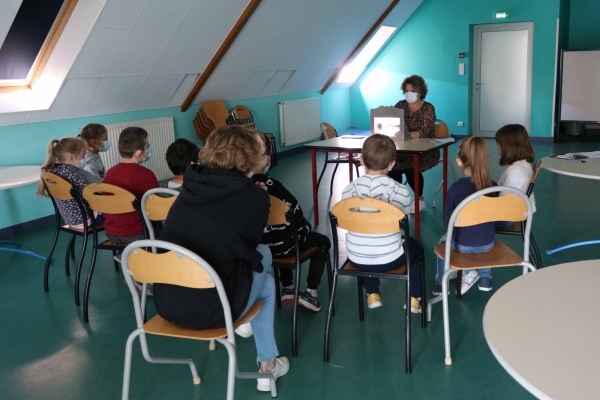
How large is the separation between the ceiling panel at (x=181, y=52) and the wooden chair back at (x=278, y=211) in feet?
11.7

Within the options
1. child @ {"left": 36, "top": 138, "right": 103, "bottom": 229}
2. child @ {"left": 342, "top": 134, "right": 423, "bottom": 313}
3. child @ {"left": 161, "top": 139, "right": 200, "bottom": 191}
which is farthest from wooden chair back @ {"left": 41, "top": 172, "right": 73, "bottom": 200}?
child @ {"left": 342, "top": 134, "right": 423, "bottom": 313}

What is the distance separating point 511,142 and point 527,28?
6512 millimetres

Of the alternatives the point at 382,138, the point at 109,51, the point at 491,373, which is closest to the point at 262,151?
the point at 382,138

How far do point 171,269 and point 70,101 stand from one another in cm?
403

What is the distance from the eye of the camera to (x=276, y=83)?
831cm

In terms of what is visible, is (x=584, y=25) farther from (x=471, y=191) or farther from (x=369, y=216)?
(x=369, y=216)

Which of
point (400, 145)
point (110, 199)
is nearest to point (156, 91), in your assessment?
point (400, 145)

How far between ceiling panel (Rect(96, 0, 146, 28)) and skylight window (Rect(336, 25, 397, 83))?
5.44 m

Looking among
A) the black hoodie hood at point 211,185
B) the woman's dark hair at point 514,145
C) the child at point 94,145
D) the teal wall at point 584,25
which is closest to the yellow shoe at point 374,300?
the woman's dark hair at point 514,145

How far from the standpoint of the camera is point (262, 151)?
2.29 m

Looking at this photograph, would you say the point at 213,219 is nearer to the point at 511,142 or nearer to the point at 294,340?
the point at 294,340

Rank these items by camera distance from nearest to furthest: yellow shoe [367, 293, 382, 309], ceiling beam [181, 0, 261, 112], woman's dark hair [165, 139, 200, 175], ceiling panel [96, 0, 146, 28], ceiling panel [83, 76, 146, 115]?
1. yellow shoe [367, 293, 382, 309]
2. woman's dark hair [165, 139, 200, 175]
3. ceiling panel [96, 0, 146, 28]
4. ceiling panel [83, 76, 146, 115]
5. ceiling beam [181, 0, 261, 112]

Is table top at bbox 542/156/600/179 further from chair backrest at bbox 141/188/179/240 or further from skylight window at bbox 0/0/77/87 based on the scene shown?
skylight window at bbox 0/0/77/87

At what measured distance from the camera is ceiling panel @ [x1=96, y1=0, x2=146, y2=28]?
4723 mm
